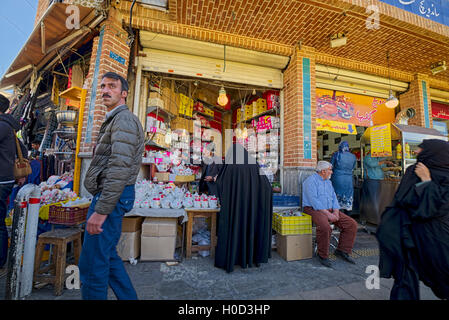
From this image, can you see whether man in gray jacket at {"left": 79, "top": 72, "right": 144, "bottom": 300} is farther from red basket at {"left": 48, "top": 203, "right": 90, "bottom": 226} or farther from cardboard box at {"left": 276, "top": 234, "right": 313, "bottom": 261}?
cardboard box at {"left": 276, "top": 234, "right": 313, "bottom": 261}

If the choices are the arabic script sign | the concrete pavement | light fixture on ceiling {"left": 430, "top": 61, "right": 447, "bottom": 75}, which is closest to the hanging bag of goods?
the concrete pavement

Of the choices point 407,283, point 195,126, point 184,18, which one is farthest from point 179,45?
point 407,283

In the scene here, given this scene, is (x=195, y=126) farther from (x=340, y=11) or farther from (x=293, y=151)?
(x=340, y=11)

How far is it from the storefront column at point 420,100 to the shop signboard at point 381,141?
6.83ft

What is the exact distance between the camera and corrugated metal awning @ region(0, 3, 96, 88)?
3920mm

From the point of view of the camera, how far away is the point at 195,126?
7.53 meters

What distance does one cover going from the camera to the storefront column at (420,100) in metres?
6.18

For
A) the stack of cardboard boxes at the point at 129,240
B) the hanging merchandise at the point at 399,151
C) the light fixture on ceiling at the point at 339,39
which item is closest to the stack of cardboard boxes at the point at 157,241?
the stack of cardboard boxes at the point at 129,240

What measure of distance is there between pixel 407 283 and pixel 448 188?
1.01m

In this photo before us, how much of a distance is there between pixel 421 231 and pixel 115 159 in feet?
9.88

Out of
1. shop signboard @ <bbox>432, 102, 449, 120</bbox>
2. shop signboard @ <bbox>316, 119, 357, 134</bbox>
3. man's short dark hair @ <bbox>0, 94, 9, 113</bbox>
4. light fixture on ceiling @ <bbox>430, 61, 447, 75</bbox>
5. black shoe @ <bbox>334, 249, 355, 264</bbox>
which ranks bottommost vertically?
black shoe @ <bbox>334, 249, 355, 264</bbox>

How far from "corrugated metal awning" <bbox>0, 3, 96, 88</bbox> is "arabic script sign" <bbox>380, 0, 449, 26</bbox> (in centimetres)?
670

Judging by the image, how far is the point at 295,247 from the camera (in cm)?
341

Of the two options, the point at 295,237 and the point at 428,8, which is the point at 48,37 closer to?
the point at 295,237
